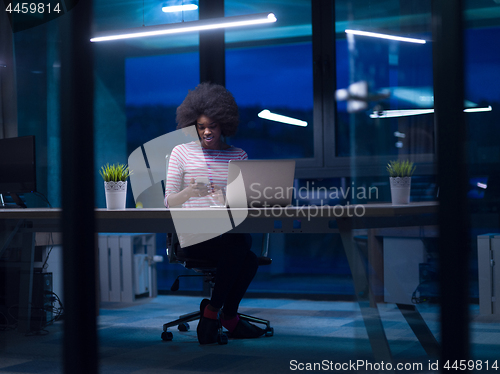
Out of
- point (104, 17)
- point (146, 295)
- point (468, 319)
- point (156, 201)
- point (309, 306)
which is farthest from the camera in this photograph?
point (104, 17)

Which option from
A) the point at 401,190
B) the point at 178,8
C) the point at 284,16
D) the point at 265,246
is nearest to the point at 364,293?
the point at 401,190

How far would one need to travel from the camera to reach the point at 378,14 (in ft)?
13.8

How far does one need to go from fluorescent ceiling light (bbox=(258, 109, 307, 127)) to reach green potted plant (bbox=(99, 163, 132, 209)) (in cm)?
231

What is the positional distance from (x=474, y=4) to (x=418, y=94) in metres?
0.74

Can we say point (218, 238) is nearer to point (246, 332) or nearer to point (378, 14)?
point (246, 332)

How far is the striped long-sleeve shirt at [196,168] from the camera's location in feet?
9.20

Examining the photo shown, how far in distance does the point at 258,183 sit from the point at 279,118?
8.38ft

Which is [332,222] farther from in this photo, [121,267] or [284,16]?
[284,16]

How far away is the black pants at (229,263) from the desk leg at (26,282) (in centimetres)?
107

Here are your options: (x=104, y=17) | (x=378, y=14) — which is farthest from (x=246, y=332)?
(x=104, y=17)

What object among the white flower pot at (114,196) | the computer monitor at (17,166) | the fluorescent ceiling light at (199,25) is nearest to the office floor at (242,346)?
the white flower pot at (114,196)

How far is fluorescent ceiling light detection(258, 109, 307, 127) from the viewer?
4453 millimetres

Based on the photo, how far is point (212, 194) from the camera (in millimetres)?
2660

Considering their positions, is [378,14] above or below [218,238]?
above
